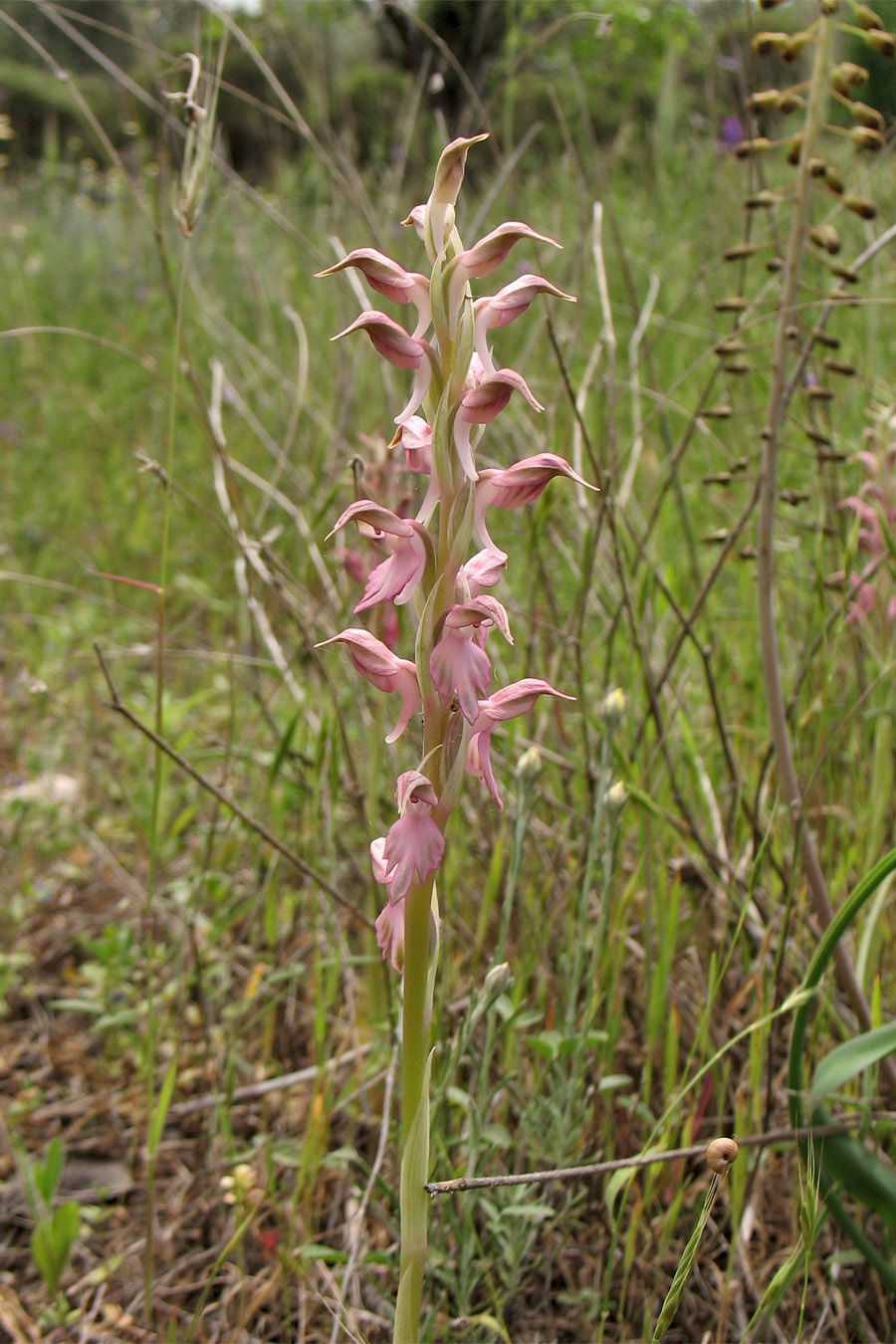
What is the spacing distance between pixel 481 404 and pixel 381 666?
23 centimetres

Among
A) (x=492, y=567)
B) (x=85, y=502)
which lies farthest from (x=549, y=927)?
(x=85, y=502)

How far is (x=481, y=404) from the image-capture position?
82cm

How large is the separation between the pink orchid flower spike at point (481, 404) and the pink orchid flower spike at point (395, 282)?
0.23 ft

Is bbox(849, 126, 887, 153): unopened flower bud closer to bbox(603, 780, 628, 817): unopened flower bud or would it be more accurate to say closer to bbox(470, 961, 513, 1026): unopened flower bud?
bbox(603, 780, 628, 817): unopened flower bud

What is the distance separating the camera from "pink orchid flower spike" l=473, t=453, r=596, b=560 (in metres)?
0.87

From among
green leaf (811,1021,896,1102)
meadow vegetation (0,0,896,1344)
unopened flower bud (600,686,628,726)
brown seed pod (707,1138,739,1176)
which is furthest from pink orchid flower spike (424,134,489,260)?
green leaf (811,1021,896,1102)

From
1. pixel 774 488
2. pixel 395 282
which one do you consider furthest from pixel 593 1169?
pixel 774 488

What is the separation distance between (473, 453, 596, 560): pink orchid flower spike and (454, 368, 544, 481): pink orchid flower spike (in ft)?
0.13

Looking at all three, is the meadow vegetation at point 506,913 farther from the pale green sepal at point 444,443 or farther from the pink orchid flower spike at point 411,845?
the pale green sepal at point 444,443

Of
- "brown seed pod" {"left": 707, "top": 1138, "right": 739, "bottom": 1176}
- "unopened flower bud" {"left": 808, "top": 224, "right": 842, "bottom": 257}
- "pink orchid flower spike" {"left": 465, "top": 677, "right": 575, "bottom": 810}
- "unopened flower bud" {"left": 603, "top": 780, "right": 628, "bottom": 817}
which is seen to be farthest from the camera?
"unopened flower bud" {"left": 808, "top": 224, "right": 842, "bottom": 257}

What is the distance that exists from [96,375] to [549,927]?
189 inches

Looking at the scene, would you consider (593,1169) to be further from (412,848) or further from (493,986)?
(412,848)

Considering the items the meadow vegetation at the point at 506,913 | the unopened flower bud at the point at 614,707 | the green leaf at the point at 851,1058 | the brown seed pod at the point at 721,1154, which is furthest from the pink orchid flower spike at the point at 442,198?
the green leaf at the point at 851,1058

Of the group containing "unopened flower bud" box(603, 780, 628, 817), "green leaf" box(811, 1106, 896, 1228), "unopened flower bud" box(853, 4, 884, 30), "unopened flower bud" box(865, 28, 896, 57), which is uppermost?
"unopened flower bud" box(853, 4, 884, 30)
